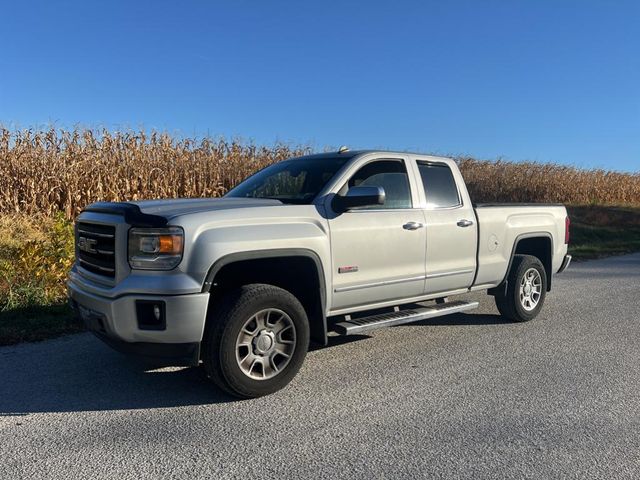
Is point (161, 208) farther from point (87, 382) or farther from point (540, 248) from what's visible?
point (540, 248)

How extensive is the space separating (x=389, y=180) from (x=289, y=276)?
5.04ft

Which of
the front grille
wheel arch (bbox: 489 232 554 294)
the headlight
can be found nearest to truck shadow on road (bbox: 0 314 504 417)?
the front grille

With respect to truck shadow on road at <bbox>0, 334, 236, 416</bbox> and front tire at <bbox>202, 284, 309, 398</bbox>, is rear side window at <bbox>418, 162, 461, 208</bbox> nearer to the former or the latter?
front tire at <bbox>202, 284, 309, 398</bbox>

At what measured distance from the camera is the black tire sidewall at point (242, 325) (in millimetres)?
4090

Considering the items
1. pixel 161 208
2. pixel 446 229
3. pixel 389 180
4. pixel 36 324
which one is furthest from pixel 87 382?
pixel 446 229

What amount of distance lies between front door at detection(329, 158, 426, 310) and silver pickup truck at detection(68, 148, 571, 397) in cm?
1

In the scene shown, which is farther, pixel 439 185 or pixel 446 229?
pixel 439 185

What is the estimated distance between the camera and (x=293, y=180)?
5.56 meters

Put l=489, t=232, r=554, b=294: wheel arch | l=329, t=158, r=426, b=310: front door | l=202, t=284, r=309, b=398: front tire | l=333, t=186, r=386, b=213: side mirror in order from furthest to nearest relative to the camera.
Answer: l=489, t=232, r=554, b=294: wheel arch
l=329, t=158, r=426, b=310: front door
l=333, t=186, r=386, b=213: side mirror
l=202, t=284, r=309, b=398: front tire

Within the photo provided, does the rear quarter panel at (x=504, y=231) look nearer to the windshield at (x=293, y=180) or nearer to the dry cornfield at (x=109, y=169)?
the windshield at (x=293, y=180)

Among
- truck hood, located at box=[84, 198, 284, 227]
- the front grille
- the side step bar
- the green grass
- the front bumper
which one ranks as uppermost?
truck hood, located at box=[84, 198, 284, 227]

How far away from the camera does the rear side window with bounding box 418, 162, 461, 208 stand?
Result: 19.0 ft

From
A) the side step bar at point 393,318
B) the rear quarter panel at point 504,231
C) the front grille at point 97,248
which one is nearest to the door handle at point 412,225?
the side step bar at point 393,318

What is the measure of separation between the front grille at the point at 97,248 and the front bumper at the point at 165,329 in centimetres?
32
